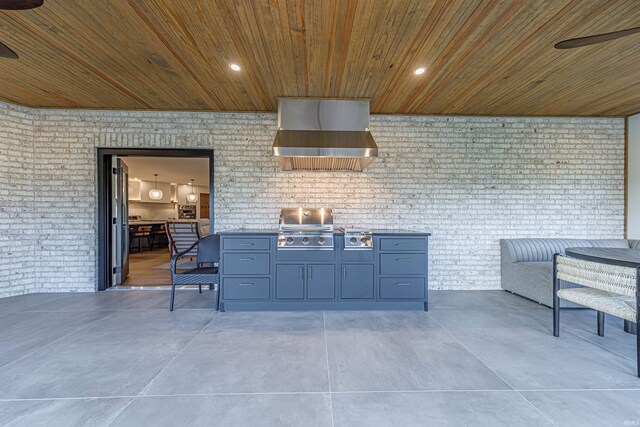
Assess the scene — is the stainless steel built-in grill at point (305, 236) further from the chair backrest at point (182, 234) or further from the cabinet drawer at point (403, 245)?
the chair backrest at point (182, 234)

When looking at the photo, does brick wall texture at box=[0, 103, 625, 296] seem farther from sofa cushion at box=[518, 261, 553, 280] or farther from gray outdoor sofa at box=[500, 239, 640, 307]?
sofa cushion at box=[518, 261, 553, 280]

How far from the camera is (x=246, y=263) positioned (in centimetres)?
346

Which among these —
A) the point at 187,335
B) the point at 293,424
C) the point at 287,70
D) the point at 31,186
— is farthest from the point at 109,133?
the point at 293,424

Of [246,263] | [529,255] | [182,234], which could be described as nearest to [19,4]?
[246,263]

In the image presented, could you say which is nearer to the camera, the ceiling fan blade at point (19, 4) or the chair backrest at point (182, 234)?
the ceiling fan blade at point (19, 4)

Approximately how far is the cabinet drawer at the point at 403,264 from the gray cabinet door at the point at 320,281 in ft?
2.06

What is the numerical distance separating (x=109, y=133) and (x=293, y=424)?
4.74m

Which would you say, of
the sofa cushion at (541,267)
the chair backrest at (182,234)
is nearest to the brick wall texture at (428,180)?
the sofa cushion at (541,267)

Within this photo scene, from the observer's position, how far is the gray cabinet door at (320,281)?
11.4ft

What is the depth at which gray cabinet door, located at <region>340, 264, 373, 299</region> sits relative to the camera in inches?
137

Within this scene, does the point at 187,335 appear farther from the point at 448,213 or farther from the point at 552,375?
the point at 448,213

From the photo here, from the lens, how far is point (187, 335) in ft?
9.06

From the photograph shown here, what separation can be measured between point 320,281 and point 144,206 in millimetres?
10022

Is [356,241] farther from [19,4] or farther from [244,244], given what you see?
[19,4]
